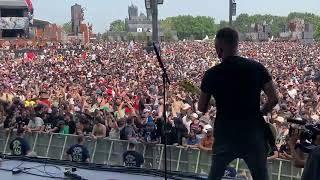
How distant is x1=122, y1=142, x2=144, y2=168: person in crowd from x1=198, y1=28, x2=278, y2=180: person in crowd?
13.6 feet

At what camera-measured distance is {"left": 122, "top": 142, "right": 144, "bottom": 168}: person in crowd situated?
778cm

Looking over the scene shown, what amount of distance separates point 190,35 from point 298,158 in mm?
137325

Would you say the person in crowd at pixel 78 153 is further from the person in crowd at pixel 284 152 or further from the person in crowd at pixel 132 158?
the person in crowd at pixel 284 152

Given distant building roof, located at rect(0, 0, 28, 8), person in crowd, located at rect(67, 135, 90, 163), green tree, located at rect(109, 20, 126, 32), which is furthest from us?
green tree, located at rect(109, 20, 126, 32)

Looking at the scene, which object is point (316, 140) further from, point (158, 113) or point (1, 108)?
point (1, 108)

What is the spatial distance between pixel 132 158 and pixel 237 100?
175 inches

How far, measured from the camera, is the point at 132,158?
7.89 metres

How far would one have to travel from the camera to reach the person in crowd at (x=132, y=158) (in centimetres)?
778

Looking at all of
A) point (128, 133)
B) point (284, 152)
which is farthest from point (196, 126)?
point (284, 152)

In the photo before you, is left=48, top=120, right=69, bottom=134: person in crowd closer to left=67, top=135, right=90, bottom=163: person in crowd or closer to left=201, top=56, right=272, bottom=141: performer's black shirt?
left=67, top=135, right=90, bottom=163: person in crowd

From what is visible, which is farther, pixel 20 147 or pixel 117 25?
pixel 117 25

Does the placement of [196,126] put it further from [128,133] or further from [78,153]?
[78,153]

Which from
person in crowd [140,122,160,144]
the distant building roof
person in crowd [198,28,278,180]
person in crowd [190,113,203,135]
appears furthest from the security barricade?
the distant building roof

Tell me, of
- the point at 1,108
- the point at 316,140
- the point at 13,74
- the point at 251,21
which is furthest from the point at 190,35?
the point at 316,140
